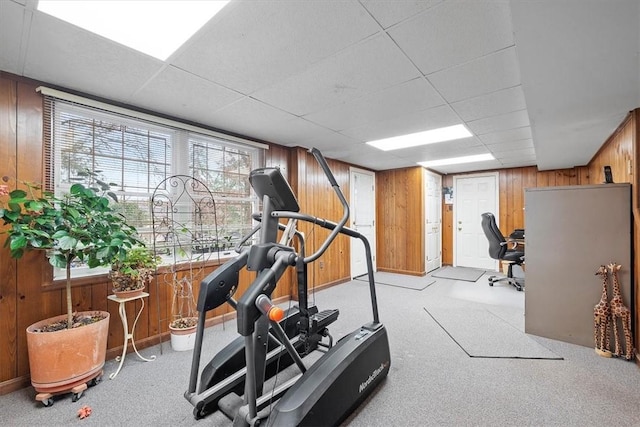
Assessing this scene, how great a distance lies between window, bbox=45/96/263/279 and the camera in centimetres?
221

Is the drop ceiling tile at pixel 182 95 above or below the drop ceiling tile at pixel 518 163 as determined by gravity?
above

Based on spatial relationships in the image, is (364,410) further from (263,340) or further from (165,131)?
(165,131)

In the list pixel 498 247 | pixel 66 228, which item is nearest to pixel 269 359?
pixel 66 228

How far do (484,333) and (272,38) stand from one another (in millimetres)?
3255

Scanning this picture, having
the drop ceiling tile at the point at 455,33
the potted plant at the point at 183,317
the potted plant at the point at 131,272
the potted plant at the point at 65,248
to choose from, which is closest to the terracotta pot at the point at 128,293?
the potted plant at the point at 131,272

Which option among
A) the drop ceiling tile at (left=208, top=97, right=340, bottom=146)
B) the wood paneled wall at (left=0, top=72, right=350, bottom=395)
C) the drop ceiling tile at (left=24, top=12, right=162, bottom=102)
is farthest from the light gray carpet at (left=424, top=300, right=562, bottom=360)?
the drop ceiling tile at (left=24, top=12, right=162, bottom=102)

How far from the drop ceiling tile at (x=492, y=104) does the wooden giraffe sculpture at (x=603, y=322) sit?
1.67 metres

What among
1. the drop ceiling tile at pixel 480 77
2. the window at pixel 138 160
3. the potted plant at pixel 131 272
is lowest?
the potted plant at pixel 131 272

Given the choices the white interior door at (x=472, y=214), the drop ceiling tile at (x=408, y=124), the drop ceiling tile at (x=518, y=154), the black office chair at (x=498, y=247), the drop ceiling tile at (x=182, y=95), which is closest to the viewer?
the drop ceiling tile at (x=182, y=95)

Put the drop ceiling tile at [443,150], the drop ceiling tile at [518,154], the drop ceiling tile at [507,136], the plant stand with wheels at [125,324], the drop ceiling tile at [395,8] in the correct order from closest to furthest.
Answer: the drop ceiling tile at [395,8] → the plant stand with wheels at [125,324] → the drop ceiling tile at [507,136] → the drop ceiling tile at [443,150] → the drop ceiling tile at [518,154]

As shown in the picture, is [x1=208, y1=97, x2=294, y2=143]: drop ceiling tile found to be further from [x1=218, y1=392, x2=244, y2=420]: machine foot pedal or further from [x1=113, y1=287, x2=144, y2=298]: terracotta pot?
[x1=218, y1=392, x2=244, y2=420]: machine foot pedal

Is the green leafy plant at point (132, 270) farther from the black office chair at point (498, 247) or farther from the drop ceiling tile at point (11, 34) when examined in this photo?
the black office chair at point (498, 247)

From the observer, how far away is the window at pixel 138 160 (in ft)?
7.26

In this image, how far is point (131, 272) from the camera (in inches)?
85.4
